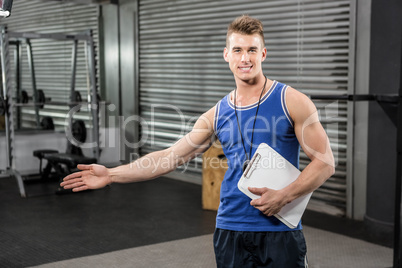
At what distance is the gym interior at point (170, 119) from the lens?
3912mm

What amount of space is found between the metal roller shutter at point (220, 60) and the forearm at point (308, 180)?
3207 millimetres

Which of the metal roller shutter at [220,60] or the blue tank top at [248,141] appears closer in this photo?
the blue tank top at [248,141]

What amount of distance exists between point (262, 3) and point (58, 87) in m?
3.74

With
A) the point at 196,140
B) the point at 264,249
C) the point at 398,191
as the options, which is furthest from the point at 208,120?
the point at 398,191

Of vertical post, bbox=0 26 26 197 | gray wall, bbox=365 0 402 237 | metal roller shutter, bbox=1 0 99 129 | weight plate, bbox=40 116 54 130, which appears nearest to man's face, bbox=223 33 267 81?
gray wall, bbox=365 0 402 237

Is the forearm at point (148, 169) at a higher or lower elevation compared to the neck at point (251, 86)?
lower

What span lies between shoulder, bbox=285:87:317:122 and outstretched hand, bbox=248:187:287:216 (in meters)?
0.26

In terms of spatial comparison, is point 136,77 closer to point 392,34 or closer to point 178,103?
point 178,103

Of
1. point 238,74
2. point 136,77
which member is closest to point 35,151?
point 136,77

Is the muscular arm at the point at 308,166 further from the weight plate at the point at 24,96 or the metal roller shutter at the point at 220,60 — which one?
the weight plate at the point at 24,96

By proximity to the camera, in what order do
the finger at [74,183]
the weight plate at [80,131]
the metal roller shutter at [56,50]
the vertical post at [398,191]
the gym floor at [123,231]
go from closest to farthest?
the finger at [74,183], the vertical post at [398,191], the gym floor at [123,231], the weight plate at [80,131], the metal roller shutter at [56,50]

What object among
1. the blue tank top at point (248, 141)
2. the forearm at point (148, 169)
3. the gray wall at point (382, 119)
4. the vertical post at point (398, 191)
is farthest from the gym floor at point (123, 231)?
the blue tank top at point (248, 141)

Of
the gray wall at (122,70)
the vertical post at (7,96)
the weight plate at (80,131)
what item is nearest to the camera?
the vertical post at (7,96)

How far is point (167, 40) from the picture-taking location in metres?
6.93
